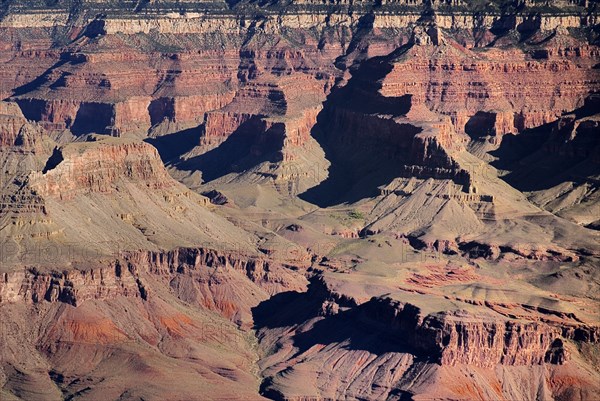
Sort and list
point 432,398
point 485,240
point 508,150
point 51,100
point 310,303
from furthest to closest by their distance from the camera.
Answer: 1. point 51,100
2. point 508,150
3. point 485,240
4. point 310,303
5. point 432,398

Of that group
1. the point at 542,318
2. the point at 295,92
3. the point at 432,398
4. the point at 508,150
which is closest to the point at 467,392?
the point at 432,398

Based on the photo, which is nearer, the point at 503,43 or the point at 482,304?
the point at 482,304

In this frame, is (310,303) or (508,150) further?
(508,150)

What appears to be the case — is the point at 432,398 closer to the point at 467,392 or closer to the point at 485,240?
the point at 467,392

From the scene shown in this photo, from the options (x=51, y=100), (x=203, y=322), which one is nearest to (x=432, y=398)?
(x=203, y=322)

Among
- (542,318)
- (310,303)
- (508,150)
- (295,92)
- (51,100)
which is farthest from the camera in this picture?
(51,100)

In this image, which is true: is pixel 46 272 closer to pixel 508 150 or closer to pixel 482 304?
pixel 482 304
